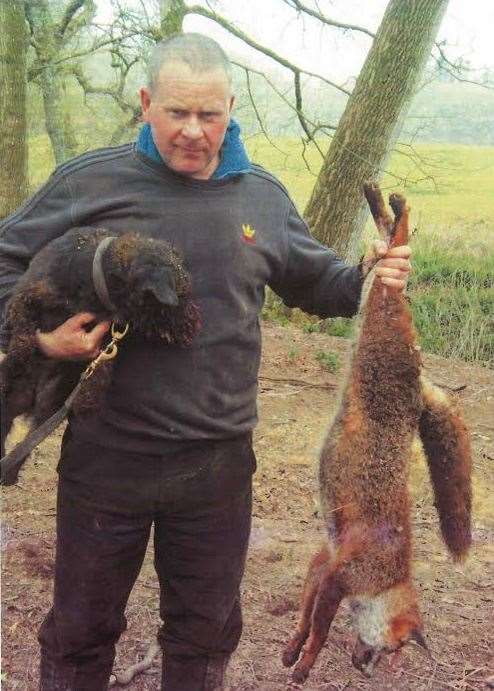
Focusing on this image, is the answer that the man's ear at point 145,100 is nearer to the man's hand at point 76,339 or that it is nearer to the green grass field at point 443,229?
the man's hand at point 76,339

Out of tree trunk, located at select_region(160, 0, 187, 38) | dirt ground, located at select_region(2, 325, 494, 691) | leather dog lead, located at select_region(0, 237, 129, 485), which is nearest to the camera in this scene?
leather dog lead, located at select_region(0, 237, 129, 485)

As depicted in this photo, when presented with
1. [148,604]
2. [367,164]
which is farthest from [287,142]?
[148,604]

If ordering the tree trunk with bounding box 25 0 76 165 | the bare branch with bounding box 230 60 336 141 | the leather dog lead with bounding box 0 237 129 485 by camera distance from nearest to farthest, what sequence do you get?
the leather dog lead with bounding box 0 237 129 485 < the bare branch with bounding box 230 60 336 141 < the tree trunk with bounding box 25 0 76 165

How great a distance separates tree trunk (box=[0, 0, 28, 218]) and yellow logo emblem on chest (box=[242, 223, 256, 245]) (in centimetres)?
865

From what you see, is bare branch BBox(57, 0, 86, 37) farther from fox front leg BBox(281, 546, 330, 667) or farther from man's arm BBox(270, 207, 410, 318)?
fox front leg BBox(281, 546, 330, 667)

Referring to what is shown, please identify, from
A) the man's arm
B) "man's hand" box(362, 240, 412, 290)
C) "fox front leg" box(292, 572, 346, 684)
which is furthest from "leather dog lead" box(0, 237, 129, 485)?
"fox front leg" box(292, 572, 346, 684)

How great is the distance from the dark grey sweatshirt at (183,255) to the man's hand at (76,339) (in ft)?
0.43

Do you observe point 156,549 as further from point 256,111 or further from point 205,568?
point 256,111

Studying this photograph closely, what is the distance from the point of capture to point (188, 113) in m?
2.20

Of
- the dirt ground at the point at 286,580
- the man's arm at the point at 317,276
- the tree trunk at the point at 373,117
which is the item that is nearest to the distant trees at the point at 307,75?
the tree trunk at the point at 373,117

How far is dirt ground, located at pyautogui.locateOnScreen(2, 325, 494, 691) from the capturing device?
345cm

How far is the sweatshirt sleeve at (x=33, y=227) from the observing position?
231cm

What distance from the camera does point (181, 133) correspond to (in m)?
2.20

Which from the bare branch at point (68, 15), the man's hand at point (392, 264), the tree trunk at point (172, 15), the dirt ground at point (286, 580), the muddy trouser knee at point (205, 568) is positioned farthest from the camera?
the bare branch at point (68, 15)
